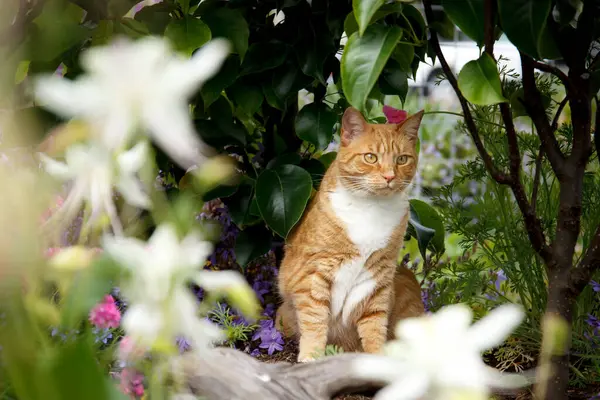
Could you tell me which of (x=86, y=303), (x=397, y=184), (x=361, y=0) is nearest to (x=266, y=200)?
(x=397, y=184)

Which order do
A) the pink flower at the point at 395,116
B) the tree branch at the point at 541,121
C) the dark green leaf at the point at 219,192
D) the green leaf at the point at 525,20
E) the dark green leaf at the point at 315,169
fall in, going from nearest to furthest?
the green leaf at the point at 525,20 → the tree branch at the point at 541,121 → the dark green leaf at the point at 219,192 → the dark green leaf at the point at 315,169 → the pink flower at the point at 395,116

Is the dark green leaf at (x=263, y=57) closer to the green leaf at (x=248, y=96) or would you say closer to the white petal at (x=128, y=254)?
the green leaf at (x=248, y=96)

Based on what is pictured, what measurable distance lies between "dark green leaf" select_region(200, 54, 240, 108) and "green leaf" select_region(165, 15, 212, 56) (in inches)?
6.2

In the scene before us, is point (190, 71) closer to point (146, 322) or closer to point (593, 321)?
point (146, 322)

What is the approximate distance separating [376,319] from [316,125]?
1.51 feet

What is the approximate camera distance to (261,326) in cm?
A: 172

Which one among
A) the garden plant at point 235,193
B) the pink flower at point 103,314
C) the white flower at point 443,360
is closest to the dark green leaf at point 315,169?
the garden plant at point 235,193

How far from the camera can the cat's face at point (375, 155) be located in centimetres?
154

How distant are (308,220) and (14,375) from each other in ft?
4.16

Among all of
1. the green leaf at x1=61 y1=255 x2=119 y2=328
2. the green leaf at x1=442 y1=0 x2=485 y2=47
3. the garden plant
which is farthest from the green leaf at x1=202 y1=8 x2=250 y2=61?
the green leaf at x1=61 y1=255 x2=119 y2=328

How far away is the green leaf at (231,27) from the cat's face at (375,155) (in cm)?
30

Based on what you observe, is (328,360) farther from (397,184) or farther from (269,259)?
(269,259)

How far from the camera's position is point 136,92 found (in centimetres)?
33

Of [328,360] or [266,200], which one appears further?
[266,200]
